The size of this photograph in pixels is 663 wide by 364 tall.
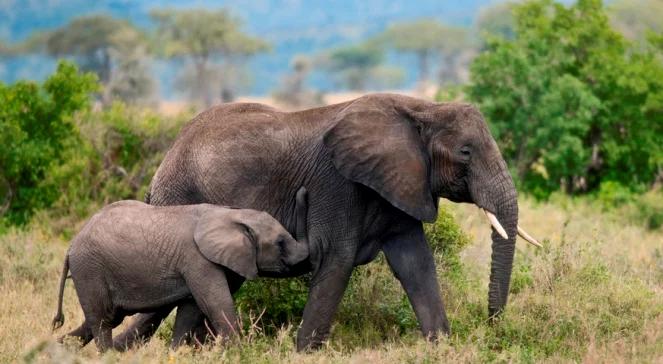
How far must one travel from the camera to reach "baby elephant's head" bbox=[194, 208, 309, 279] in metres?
7.44

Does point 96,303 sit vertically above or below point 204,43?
above

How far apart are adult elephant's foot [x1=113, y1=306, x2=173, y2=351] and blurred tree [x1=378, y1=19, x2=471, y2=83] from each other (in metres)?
67.0

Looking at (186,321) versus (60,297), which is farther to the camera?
(60,297)

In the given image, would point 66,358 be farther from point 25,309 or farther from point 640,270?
point 640,270

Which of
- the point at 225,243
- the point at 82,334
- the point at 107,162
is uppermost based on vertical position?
the point at 225,243

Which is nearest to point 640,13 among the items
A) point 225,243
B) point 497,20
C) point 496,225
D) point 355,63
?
point 497,20

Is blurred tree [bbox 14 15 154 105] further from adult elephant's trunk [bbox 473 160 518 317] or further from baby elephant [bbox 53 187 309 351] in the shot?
adult elephant's trunk [bbox 473 160 518 317]

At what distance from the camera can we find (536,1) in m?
18.7

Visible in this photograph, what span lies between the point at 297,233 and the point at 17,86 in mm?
6956

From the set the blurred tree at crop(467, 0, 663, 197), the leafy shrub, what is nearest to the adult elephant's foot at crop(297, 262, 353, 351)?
the leafy shrub

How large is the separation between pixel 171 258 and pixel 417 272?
172cm

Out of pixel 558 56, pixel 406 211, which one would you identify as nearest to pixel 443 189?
pixel 406 211

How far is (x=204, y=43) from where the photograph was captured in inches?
2254

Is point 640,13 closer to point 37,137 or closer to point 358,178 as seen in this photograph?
point 37,137
